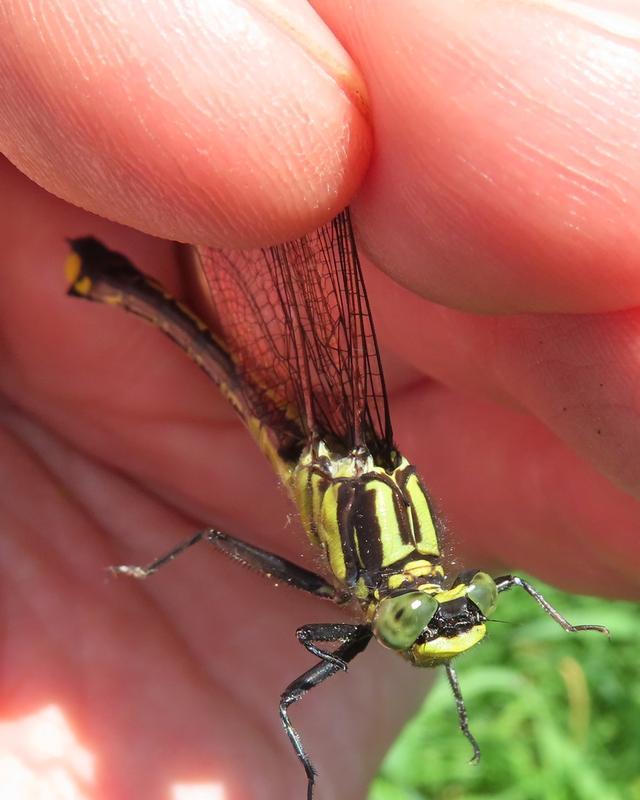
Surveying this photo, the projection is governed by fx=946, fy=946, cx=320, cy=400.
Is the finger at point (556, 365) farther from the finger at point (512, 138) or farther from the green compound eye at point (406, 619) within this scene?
the green compound eye at point (406, 619)

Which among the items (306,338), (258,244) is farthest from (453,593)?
(258,244)

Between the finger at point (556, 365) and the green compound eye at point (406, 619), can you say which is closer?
the finger at point (556, 365)

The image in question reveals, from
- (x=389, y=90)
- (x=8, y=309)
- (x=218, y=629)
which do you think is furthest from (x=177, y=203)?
(x=218, y=629)

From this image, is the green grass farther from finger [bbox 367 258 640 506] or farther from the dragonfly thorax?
finger [bbox 367 258 640 506]

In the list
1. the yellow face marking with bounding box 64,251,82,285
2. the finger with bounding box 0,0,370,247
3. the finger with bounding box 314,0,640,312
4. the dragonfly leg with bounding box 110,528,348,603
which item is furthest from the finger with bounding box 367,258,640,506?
the yellow face marking with bounding box 64,251,82,285

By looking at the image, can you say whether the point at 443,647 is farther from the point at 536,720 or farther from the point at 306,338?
the point at 536,720

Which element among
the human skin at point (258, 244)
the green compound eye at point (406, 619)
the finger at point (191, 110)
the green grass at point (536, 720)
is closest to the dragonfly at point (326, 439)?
the green compound eye at point (406, 619)
